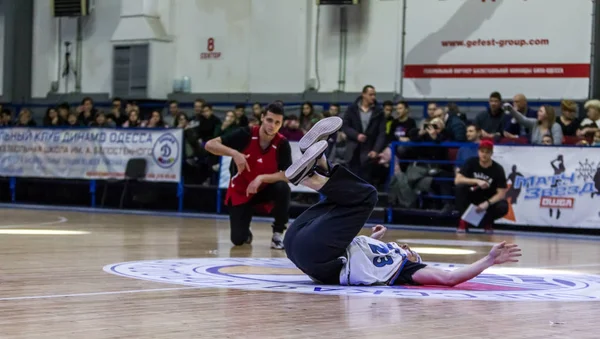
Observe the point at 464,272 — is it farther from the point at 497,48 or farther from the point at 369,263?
the point at 497,48

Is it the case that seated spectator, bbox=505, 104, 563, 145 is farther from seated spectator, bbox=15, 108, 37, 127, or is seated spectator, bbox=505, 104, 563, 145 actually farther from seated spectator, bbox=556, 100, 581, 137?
seated spectator, bbox=15, 108, 37, 127

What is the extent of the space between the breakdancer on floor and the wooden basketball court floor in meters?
0.17

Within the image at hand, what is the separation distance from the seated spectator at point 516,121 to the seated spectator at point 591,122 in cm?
91

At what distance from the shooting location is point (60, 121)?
21984mm

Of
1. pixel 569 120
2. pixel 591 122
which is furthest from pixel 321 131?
pixel 569 120

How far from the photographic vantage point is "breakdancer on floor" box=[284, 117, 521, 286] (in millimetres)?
7480

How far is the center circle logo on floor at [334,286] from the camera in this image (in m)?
7.24

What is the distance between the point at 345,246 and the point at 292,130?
37.5 ft

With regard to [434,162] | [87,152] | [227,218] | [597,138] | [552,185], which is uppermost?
[597,138]

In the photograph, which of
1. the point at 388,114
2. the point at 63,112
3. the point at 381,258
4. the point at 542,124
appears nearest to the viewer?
the point at 381,258

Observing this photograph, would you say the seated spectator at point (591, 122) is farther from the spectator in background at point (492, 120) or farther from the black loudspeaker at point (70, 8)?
the black loudspeaker at point (70, 8)

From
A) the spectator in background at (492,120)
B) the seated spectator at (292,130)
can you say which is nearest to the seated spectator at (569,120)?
the spectator in background at (492,120)

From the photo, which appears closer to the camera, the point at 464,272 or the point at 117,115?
the point at 464,272

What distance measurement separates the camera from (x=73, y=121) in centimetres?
2150
